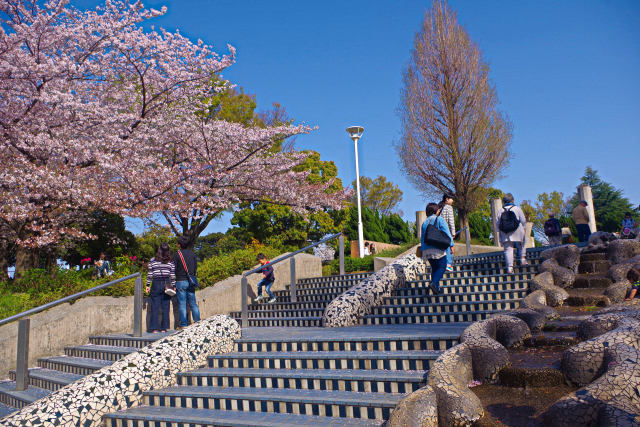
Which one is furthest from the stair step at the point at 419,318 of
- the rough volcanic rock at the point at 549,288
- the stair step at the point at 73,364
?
the stair step at the point at 73,364

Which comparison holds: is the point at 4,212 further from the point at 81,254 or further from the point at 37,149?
the point at 81,254

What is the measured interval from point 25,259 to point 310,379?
35.1 ft

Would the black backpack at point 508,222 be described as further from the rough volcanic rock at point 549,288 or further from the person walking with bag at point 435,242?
the person walking with bag at point 435,242

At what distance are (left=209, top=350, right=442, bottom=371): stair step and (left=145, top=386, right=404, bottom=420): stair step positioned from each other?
549 millimetres

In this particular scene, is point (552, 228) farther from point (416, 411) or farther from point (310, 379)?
point (416, 411)

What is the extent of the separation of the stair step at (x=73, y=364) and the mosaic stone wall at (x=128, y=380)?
68.9 inches

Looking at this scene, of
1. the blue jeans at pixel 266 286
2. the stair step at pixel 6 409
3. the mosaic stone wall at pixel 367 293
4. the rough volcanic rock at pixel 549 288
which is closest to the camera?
the stair step at pixel 6 409

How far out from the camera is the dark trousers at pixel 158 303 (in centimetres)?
905

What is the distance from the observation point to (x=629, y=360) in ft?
12.3

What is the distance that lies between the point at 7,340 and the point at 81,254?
8497 millimetres

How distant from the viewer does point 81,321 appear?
32.1 feet

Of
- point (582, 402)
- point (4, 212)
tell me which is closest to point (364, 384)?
point (582, 402)

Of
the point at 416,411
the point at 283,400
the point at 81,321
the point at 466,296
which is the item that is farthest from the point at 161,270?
the point at 416,411

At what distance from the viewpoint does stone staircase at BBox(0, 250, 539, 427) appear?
191 inches
